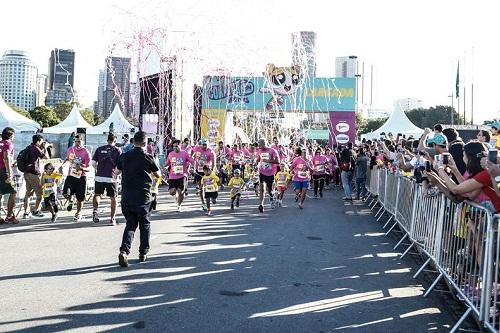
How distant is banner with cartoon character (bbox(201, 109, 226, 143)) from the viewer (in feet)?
91.1

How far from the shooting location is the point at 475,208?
199 inches

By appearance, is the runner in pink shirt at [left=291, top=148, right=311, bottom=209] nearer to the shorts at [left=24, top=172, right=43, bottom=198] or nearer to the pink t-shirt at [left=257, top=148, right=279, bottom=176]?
the pink t-shirt at [left=257, top=148, right=279, bottom=176]

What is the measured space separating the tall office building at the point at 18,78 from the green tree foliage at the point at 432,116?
2543 inches

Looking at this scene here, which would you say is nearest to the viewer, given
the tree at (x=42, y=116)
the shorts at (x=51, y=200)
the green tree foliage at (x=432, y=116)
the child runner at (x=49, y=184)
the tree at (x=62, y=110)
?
the shorts at (x=51, y=200)

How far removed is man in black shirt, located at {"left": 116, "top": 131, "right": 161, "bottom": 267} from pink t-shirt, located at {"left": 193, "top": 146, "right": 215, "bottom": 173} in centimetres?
570

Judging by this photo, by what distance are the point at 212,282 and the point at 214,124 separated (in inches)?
878

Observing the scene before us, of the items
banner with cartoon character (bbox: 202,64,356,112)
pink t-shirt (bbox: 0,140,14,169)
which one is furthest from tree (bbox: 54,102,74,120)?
pink t-shirt (bbox: 0,140,14,169)

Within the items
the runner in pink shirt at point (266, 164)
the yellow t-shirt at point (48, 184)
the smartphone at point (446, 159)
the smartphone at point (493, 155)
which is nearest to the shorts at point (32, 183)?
the yellow t-shirt at point (48, 184)

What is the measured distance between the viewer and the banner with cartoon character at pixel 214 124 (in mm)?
27766

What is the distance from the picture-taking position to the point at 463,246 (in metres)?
5.44

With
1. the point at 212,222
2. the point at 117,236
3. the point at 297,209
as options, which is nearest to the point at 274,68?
the point at 297,209

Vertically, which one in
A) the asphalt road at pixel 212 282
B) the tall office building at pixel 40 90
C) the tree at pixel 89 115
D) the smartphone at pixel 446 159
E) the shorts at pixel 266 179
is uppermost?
the tall office building at pixel 40 90

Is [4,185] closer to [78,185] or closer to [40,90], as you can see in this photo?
[78,185]

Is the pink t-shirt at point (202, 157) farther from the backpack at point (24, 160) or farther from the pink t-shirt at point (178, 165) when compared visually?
the backpack at point (24, 160)
